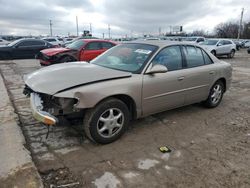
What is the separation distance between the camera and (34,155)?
337 cm

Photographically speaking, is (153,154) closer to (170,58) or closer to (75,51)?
(170,58)

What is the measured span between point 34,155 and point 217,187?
2.38m

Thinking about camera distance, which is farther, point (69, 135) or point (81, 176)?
point (69, 135)

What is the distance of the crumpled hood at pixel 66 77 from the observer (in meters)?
3.40

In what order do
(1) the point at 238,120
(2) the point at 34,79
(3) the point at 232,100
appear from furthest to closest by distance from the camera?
1. (3) the point at 232,100
2. (1) the point at 238,120
3. (2) the point at 34,79

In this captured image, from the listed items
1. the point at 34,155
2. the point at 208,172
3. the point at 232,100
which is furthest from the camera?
the point at 232,100

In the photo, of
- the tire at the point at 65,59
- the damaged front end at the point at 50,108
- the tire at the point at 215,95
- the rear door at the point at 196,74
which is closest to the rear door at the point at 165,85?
the rear door at the point at 196,74

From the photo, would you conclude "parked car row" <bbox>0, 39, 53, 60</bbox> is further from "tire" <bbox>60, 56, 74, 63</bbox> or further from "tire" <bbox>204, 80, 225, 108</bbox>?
"tire" <bbox>204, 80, 225, 108</bbox>

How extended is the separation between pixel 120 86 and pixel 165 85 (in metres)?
0.98

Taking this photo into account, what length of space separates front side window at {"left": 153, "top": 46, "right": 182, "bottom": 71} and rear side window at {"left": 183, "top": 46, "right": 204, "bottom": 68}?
0.24 metres

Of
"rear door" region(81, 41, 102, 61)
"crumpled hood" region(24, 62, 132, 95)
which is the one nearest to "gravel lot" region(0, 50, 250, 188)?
"crumpled hood" region(24, 62, 132, 95)

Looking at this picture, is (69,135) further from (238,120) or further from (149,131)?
(238,120)

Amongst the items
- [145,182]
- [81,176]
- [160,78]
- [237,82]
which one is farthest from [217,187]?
[237,82]

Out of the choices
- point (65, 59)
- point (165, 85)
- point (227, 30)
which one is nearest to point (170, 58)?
point (165, 85)
